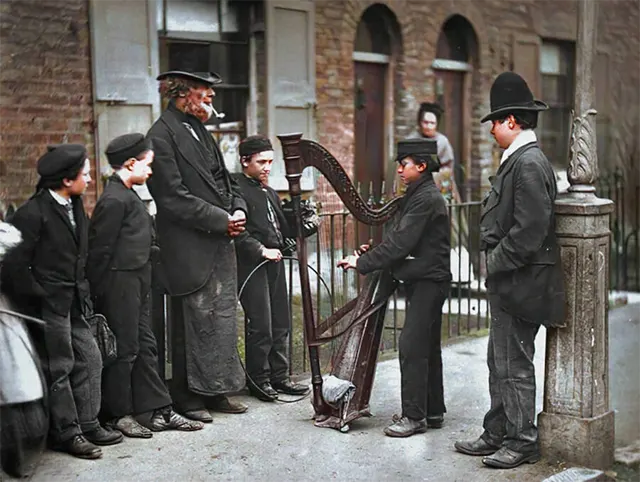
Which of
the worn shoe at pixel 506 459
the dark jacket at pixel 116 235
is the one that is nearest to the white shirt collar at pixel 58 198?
the dark jacket at pixel 116 235

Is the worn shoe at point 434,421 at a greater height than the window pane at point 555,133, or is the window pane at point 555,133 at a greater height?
the window pane at point 555,133

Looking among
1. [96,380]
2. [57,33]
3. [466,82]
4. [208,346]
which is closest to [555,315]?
[208,346]

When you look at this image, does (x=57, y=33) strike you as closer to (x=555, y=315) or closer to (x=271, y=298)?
(x=271, y=298)

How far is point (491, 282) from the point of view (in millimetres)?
5172

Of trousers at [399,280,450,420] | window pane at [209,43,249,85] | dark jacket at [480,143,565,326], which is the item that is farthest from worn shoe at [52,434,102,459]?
window pane at [209,43,249,85]

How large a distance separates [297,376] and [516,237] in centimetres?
255

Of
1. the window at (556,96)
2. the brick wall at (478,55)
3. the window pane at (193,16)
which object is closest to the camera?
the window pane at (193,16)

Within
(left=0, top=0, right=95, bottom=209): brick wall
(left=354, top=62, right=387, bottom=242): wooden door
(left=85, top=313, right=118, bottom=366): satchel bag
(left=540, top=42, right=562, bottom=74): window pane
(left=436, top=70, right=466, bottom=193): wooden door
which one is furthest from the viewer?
(left=540, top=42, right=562, bottom=74): window pane

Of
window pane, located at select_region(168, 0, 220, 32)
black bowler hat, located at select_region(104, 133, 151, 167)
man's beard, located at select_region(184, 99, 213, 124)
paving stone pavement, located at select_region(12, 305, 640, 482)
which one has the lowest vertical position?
paving stone pavement, located at select_region(12, 305, 640, 482)

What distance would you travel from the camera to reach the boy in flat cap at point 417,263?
5.55 metres

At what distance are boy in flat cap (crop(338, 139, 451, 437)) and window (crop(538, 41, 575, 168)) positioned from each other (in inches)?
369

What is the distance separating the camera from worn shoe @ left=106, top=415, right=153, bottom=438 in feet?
17.9

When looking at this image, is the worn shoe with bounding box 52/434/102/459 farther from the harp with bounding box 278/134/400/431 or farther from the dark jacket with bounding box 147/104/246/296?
the harp with bounding box 278/134/400/431

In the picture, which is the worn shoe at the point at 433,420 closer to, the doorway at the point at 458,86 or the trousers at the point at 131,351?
the trousers at the point at 131,351
